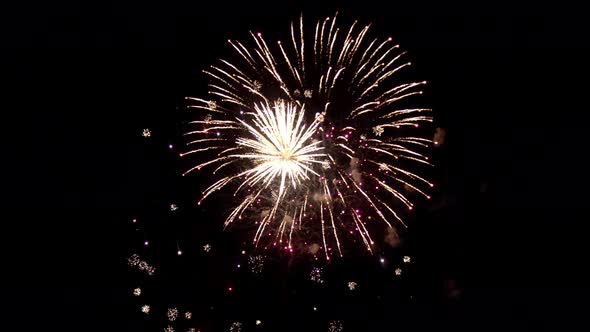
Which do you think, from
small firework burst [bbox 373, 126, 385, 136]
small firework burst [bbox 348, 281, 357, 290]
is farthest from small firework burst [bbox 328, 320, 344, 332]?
small firework burst [bbox 373, 126, 385, 136]

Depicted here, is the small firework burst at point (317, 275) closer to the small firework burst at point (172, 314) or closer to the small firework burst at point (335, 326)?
the small firework burst at point (335, 326)

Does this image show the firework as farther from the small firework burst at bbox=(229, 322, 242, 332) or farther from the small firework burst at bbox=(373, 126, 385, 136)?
the small firework burst at bbox=(229, 322, 242, 332)

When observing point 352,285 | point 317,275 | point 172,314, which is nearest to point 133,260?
point 172,314

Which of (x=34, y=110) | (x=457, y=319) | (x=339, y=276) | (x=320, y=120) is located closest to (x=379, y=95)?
(x=320, y=120)

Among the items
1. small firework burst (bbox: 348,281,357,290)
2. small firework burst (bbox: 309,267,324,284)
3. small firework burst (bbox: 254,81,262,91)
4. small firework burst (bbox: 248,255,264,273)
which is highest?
small firework burst (bbox: 254,81,262,91)

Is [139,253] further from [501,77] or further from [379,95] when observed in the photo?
[501,77]

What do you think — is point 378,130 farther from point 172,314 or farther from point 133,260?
point 172,314

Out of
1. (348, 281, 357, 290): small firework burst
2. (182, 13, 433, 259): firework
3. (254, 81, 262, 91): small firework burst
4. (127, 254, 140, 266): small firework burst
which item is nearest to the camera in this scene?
(182, 13, 433, 259): firework
